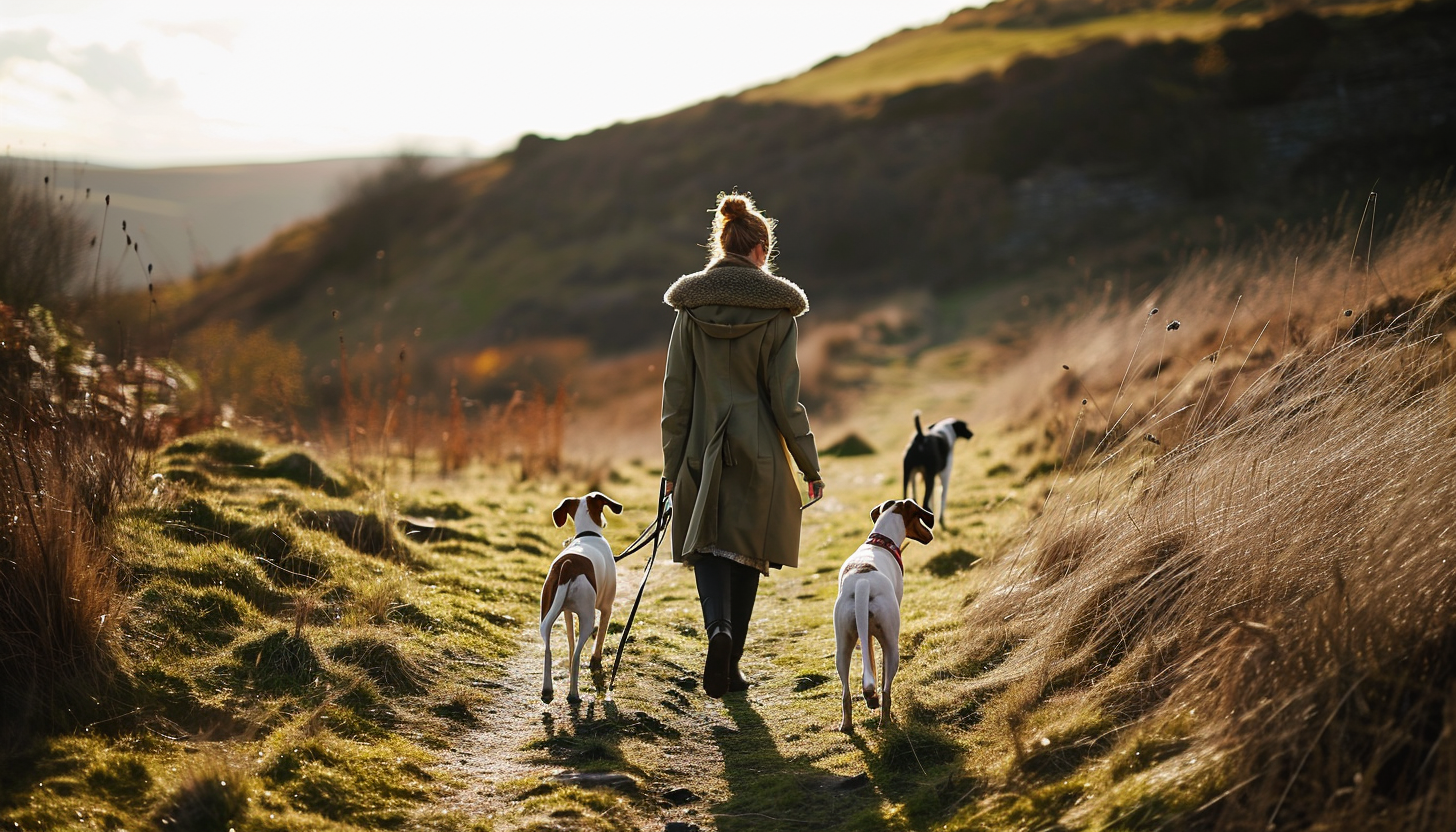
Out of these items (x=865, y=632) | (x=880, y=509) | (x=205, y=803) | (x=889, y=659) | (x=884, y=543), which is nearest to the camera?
(x=205, y=803)

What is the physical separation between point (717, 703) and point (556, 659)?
3.94ft

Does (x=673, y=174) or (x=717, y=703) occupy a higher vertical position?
(x=673, y=174)

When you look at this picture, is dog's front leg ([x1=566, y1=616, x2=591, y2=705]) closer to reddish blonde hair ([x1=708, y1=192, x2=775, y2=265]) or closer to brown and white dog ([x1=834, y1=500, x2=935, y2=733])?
brown and white dog ([x1=834, y1=500, x2=935, y2=733])

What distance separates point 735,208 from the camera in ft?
18.7

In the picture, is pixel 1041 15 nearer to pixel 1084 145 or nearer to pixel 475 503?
pixel 1084 145

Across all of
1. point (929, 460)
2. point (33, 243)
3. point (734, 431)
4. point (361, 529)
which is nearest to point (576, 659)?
point (734, 431)

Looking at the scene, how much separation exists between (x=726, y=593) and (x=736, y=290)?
161cm

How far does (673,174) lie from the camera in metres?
60.8

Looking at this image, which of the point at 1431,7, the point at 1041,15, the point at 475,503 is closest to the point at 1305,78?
the point at 1431,7

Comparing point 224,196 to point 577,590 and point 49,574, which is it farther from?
point 577,590

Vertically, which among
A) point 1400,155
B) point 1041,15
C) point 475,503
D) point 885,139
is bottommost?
point 475,503

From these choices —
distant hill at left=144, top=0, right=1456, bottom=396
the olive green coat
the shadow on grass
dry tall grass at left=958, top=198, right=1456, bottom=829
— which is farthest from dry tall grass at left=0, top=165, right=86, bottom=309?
distant hill at left=144, top=0, right=1456, bottom=396

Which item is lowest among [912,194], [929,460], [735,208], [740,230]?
[929,460]

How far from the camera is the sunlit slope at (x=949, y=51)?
173ft
